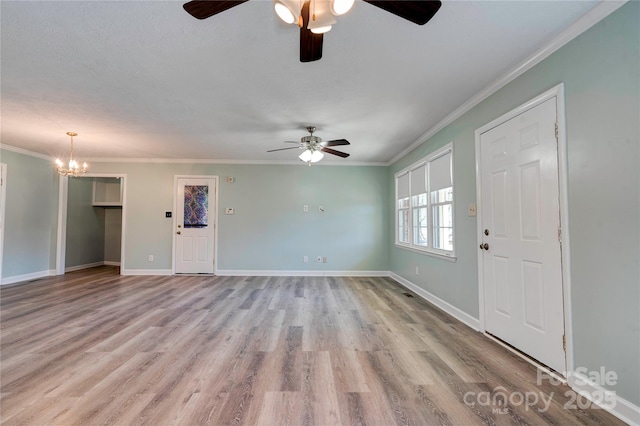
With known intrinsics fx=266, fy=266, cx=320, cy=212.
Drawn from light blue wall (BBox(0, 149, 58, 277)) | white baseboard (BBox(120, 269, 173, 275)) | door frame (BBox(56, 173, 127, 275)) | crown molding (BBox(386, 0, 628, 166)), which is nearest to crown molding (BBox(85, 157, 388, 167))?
door frame (BBox(56, 173, 127, 275))

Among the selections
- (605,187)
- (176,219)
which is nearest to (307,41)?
(605,187)

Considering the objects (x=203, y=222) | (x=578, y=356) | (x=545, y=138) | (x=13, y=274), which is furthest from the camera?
(x=203, y=222)

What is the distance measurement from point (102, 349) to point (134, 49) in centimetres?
257

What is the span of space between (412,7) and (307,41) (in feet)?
1.92

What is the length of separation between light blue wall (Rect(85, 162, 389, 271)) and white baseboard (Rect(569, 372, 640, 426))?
418 cm

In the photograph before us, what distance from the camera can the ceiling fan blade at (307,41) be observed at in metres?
1.41

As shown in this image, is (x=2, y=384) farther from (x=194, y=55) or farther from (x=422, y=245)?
(x=422, y=245)

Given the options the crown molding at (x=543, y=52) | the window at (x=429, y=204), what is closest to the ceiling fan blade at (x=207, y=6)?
the crown molding at (x=543, y=52)

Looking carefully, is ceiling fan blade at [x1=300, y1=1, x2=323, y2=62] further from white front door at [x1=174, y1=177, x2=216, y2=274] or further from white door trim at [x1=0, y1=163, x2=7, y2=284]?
white door trim at [x1=0, y1=163, x2=7, y2=284]

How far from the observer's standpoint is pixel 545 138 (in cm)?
209

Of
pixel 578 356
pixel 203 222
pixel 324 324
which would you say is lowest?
pixel 324 324

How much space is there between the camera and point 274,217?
5934 millimetres

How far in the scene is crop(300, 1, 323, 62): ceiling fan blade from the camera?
141 cm

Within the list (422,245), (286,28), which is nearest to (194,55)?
(286,28)
